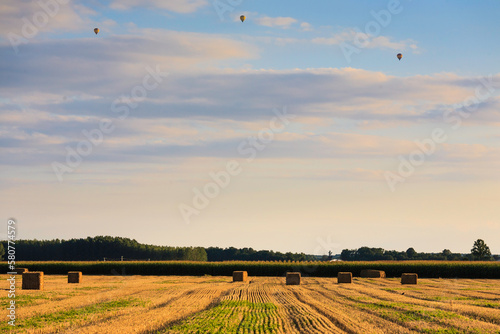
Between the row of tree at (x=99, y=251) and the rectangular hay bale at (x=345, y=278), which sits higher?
the row of tree at (x=99, y=251)

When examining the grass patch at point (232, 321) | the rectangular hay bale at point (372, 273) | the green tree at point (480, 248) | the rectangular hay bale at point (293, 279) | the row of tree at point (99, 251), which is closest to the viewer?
the grass patch at point (232, 321)

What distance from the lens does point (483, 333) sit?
22.3m

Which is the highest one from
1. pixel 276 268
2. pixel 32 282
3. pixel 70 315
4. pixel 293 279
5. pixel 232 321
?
pixel 276 268

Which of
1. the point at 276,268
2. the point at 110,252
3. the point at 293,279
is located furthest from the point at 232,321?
the point at 110,252

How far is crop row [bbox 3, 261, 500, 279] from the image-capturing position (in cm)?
7800

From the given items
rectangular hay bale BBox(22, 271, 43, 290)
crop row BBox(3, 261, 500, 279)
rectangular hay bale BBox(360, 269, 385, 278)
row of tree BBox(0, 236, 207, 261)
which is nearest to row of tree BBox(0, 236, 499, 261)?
row of tree BBox(0, 236, 207, 261)

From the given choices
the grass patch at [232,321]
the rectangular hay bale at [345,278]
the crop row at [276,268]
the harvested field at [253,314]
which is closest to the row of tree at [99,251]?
the crop row at [276,268]

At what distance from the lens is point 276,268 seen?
265 feet

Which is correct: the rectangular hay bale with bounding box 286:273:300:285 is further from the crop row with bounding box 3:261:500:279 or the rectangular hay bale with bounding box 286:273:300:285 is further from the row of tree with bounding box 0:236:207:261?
the row of tree with bounding box 0:236:207:261

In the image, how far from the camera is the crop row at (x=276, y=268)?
256ft

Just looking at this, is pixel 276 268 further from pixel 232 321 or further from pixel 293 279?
pixel 232 321

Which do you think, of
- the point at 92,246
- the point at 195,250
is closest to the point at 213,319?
the point at 92,246

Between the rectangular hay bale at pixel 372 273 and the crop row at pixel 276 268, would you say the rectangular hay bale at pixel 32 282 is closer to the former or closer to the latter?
the crop row at pixel 276 268

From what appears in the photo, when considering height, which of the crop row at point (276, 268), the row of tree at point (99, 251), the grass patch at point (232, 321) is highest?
the row of tree at point (99, 251)
